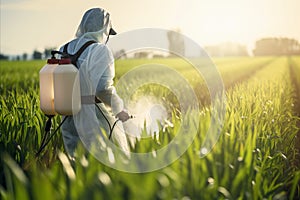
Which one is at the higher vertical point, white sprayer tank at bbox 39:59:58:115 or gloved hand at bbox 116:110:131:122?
white sprayer tank at bbox 39:59:58:115

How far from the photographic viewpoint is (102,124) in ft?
14.1

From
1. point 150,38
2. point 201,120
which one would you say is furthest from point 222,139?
point 150,38

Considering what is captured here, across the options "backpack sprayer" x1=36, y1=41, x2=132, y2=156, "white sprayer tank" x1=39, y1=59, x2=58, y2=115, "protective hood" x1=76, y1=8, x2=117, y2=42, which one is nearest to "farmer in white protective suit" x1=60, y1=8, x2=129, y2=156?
"protective hood" x1=76, y1=8, x2=117, y2=42

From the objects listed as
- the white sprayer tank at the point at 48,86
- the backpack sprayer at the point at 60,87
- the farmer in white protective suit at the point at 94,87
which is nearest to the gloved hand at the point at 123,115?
the farmer in white protective suit at the point at 94,87

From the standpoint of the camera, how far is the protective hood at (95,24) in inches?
162

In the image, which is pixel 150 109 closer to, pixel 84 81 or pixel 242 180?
pixel 84 81

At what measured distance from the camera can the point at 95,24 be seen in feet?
13.5

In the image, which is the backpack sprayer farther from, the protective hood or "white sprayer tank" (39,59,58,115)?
the protective hood

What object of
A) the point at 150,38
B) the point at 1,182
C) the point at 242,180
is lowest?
the point at 1,182

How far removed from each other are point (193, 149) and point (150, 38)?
1.26 meters

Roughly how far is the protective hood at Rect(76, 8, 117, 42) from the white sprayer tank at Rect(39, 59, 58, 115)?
0.39 metres

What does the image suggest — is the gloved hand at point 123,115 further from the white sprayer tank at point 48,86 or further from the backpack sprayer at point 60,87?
the white sprayer tank at point 48,86

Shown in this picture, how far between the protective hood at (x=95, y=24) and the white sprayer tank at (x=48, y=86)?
0.39 metres

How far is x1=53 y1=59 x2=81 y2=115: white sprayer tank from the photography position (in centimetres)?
384
